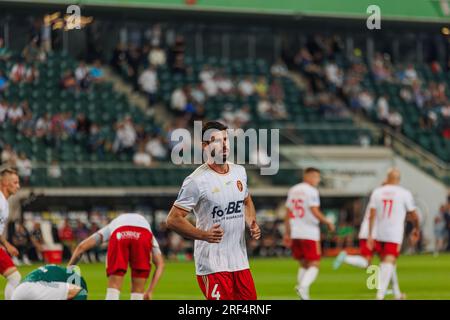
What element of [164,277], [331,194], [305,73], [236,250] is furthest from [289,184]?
[236,250]

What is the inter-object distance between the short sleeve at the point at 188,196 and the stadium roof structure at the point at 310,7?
102 ft

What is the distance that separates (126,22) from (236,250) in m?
35.4

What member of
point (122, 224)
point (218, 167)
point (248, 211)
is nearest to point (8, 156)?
point (122, 224)

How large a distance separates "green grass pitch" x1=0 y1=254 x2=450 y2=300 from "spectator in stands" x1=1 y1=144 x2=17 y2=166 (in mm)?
4228

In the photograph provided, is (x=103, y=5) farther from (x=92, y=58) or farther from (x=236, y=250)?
(x=236, y=250)

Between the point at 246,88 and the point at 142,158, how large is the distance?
750cm

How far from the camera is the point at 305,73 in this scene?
46.7 m

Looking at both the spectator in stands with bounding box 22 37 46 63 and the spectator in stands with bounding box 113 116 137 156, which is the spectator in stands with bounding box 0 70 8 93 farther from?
the spectator in stands with bounding box 113 116 137 156

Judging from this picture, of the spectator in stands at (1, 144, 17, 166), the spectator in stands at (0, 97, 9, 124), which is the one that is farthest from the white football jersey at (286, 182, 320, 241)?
the spectator in stands at (0, 97, 9, 124)

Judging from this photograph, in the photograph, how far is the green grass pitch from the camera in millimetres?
21062

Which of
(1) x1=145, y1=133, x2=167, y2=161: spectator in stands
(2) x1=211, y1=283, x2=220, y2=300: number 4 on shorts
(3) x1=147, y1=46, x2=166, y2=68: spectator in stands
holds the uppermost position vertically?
(3) x1=147, y1=46, x2=166, y2=68: spectator in stands

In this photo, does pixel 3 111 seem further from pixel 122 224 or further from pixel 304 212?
pixel 122 224
